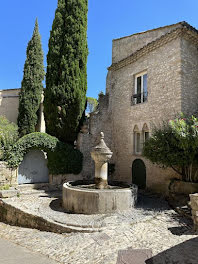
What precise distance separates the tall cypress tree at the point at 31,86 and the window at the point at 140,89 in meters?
8.40

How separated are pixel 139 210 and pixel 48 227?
294cm

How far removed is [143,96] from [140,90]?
0.49m

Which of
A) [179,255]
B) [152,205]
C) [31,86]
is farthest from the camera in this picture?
[31,86]

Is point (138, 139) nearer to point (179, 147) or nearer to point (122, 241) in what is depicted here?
point (179, 147)

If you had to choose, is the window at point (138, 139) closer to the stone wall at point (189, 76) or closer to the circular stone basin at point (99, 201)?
the stone wall at point (189, 76)

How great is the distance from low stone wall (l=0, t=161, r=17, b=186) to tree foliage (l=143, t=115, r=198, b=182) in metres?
6.43

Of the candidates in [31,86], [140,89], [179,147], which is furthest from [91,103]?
[179,147]

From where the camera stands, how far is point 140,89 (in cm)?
1107

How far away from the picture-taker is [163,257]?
3379mm

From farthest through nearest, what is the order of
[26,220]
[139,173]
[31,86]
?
[31,86] < [139,173] < [26,220]

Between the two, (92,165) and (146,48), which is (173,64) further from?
(92,165)

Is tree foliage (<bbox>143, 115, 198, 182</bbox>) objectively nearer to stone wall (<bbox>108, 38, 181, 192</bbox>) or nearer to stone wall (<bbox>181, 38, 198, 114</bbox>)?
stone wall (<bbox>108, 38, 181, 192</bbox>)

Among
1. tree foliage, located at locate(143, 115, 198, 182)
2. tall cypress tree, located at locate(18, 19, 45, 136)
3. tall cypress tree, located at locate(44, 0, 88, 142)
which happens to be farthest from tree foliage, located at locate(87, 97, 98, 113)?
tree foliage, located at locate(143, 115, 198, 182)

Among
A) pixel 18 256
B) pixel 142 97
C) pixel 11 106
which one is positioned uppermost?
pixel 11 106
